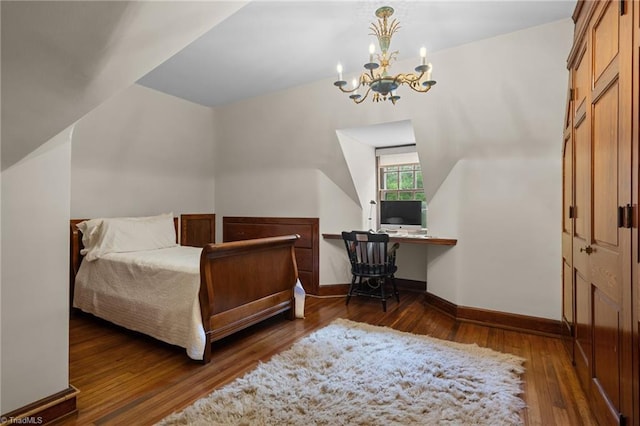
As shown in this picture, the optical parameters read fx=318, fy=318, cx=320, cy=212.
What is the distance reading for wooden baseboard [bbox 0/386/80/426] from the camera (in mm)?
1531

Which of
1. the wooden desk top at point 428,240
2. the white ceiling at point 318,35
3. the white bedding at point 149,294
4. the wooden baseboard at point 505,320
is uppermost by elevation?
the white ceiling at point 318,35

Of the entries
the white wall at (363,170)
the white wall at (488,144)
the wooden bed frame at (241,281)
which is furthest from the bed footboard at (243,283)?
the white wall at (488,144)

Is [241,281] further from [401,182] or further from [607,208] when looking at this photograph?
[401,182]

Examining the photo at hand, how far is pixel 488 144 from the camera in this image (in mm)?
3010

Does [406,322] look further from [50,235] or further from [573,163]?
[50,235]

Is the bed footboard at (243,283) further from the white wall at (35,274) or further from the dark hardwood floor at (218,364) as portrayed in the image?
the white wall at (35,274)

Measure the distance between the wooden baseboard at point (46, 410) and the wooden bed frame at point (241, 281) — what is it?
79 centimetres

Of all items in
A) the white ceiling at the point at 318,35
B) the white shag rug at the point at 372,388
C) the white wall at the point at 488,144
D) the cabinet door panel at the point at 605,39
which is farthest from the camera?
the white wall at the point at 488,144

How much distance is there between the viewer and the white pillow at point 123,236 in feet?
10.5

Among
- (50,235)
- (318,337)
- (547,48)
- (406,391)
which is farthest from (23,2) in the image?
(547,48)

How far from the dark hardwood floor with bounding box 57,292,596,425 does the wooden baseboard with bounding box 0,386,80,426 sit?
6 cm

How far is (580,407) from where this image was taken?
1.79 metres

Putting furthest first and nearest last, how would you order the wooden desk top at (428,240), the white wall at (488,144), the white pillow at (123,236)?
the wooden desk top at (428,240)
the white pillow at (123,236)
the white wall at (488,144)

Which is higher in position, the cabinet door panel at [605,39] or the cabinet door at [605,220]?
the cabinet door panel at [605,39]
